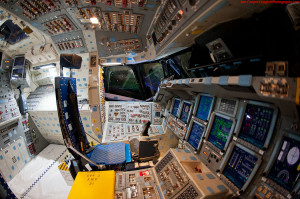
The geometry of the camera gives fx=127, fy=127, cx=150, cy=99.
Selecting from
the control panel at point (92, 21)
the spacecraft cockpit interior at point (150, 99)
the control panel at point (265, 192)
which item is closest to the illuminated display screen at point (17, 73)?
the spacecraft cockpit interior at point (150, 99)

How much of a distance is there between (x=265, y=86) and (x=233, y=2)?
29.1 inches

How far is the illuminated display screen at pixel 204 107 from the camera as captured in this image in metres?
2.31

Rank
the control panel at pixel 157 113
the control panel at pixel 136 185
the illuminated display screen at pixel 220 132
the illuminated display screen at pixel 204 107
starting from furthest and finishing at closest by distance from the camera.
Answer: the control panel at pixel 157 113 → the illuminated display screen at pixel 204 107 → the illuminated display screen at pixel 220 132 → the control panel at pixel 136 185

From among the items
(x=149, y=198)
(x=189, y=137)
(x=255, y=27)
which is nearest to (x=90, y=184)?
(x=149, y=198)

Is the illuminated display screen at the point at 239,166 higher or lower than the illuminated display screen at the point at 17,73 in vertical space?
lower

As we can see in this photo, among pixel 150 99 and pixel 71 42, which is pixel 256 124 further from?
pixel 71 42

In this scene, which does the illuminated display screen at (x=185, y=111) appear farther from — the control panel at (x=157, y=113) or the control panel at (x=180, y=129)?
the control panel at (x=157, y=113)

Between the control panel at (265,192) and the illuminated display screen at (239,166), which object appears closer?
the control panel at (265,192)

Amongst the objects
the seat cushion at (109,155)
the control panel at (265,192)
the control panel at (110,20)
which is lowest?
the seat cushion at (109,155)

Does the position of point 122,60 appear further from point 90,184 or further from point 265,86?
point 265,86

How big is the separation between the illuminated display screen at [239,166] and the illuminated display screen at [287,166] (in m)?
0.19

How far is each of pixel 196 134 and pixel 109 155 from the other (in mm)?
1731

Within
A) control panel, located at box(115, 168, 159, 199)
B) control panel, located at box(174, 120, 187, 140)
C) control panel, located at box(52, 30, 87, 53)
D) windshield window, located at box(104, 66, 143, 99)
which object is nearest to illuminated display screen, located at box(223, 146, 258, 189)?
control panel, located at box(115, 168, 159, 199)

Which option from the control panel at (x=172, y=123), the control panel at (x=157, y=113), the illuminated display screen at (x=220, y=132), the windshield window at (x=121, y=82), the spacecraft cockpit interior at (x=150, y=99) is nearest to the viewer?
the spacecraft cockpit interior at (x=150, y=99)
